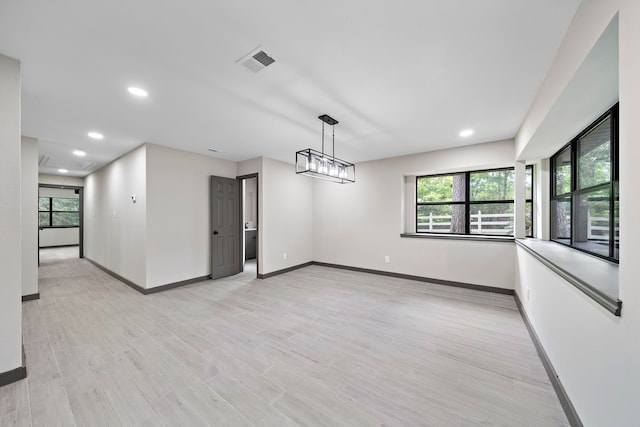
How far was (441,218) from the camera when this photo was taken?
4.98m

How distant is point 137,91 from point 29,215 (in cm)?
352

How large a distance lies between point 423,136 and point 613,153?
219 centimetres

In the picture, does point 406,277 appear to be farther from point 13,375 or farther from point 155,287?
point 13,375

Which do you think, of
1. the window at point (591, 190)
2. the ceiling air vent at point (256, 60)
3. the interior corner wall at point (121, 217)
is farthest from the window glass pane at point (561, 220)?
the interior corner wall at point (121, 217)

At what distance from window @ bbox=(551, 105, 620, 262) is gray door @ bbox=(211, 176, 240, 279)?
5433mm

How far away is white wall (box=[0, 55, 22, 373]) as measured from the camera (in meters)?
A: 1.91

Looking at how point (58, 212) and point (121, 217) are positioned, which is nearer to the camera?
point (121, 217)

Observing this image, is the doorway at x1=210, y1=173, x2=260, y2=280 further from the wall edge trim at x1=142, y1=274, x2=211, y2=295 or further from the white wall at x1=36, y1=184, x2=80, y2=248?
the white wall at x1=36, y1=184, x2=80, y2=248

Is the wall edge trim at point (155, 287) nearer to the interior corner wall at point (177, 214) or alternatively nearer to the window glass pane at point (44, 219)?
the interior corner wall at point (177, 214)

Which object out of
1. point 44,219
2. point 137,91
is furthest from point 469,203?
point 44,219

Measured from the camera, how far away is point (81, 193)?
24.8 feet

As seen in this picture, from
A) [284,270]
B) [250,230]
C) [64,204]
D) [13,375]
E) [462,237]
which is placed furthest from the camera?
[64,204]

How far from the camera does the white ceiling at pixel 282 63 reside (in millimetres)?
1515

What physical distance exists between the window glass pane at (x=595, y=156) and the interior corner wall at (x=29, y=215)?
284 inches
